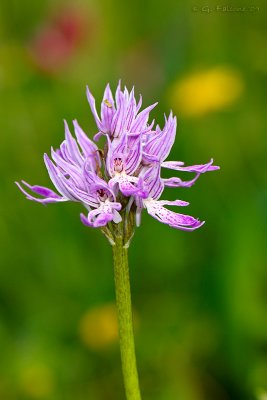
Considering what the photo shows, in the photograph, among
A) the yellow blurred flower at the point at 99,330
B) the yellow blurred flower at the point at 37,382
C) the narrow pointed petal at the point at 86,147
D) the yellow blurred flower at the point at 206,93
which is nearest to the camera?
the narrow pointed petal at the point at 86,147

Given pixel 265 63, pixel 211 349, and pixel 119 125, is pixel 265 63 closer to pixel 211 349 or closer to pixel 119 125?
pixel 211 349

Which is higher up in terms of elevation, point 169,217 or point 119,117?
point 119,117

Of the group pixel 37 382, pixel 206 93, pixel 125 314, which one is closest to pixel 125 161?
pixel 125 314

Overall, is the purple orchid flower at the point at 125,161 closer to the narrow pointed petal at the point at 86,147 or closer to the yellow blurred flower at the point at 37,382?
the narrow pointed petal at the point at 86,147

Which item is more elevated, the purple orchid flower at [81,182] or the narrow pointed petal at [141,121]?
the narrow pointed petal at [141,121]

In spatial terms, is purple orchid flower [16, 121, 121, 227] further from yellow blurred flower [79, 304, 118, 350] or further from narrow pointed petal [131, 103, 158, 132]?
yellow blurred flower [79, 304, 118, 350]

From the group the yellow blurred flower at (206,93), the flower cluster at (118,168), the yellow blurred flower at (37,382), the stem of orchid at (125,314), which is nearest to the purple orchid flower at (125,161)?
the flower cluster at (118,168)

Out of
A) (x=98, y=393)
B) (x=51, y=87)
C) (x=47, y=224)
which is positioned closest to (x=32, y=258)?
(x=47, y=224)

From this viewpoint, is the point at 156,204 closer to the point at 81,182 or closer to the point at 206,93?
the point at 81,182
